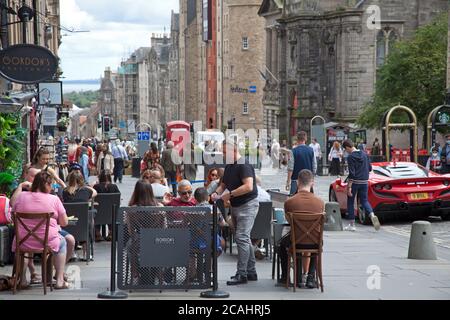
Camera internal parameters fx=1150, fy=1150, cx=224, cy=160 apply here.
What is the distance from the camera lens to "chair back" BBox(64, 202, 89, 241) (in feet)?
51.0

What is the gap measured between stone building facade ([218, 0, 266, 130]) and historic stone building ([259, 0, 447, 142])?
35190mm

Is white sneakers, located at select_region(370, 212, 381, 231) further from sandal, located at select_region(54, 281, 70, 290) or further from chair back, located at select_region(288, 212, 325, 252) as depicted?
sandal, located at select_region(54, 281, 70, 290)

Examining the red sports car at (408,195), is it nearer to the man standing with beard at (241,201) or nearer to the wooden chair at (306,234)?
the man standing with beard at (241,201)

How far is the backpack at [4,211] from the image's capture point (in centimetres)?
1415

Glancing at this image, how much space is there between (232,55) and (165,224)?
4417 inches

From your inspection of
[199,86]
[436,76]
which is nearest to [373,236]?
[436,76]

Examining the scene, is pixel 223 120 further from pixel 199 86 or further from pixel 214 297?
pixel 214 297

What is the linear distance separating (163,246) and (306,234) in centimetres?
171

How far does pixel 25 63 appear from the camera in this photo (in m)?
19.0

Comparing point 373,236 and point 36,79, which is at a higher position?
point 36,79

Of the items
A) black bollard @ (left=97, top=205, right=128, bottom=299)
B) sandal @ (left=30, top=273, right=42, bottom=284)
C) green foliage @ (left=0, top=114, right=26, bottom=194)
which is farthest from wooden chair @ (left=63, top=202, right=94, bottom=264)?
black bollard @ (left=97, top=205, right=128, bottom=299)

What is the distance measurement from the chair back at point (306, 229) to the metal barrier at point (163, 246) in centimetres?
100

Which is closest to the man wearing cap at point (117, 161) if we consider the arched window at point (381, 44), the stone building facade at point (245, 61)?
the arched window at point (381, 44)

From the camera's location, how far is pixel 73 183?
56.9 feet
